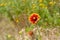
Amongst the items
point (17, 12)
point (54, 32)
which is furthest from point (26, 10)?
point (54, 32)

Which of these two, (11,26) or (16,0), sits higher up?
(16,0)

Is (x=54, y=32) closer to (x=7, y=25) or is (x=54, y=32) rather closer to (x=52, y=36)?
(x=52, y=36)

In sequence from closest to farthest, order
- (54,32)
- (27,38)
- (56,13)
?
(27,38) → (54,32) → (56,13)

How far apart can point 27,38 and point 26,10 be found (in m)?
0.86

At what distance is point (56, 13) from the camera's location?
3.54 metres

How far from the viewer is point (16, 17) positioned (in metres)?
3.71

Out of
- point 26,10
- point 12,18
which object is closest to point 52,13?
point 26,10

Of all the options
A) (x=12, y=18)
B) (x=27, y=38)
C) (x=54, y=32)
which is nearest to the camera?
(x=27, y=38)

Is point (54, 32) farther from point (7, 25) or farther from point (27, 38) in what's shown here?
point (7, 25)

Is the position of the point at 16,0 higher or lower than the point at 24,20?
higher

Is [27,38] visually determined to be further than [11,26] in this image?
No

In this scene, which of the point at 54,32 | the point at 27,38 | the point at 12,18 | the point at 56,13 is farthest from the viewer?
the point at 12,18

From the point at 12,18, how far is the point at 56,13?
70 cm

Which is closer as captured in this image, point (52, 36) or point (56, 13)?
point (52, 36)
